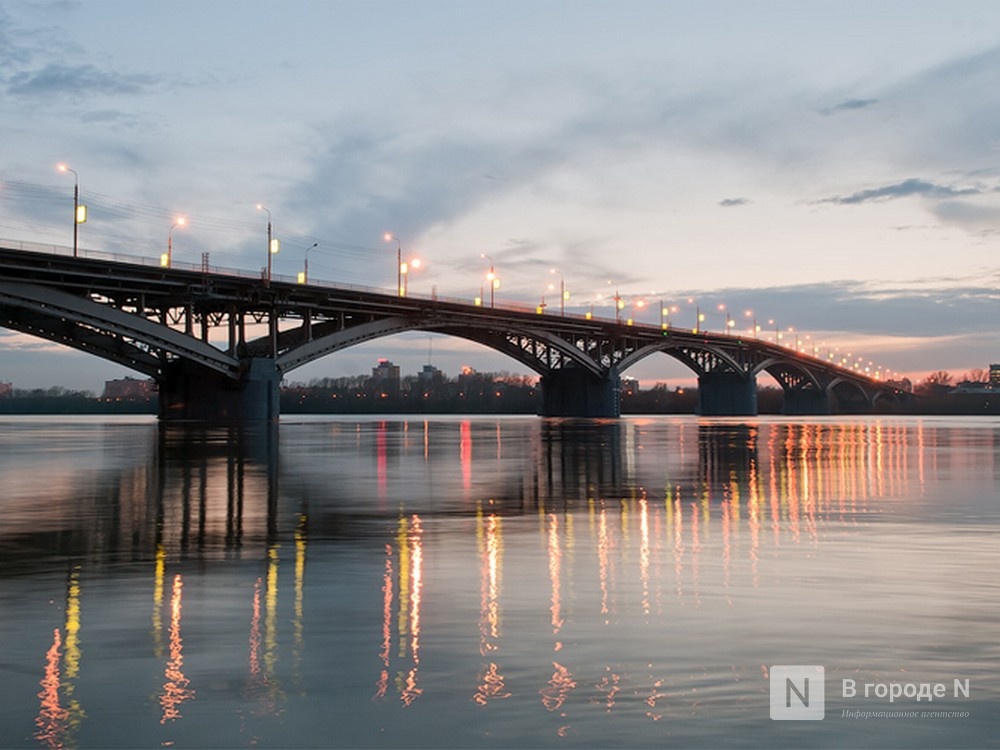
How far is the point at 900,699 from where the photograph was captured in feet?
22.5

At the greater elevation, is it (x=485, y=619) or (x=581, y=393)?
(x=581, y=393)

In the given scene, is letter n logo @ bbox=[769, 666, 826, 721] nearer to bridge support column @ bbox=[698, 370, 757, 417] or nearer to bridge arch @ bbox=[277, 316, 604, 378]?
bridge arch @ bbox=[277, 316, 604, 378]

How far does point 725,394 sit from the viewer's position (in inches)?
6988

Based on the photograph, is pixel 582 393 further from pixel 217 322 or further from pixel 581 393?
pixel 217 322

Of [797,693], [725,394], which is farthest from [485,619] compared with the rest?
[725,394]

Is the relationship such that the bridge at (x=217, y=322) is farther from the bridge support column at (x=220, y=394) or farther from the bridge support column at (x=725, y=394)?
the bridge support column at (x=725, y=394)

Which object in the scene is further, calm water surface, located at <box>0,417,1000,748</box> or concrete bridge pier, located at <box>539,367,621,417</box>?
concrete bridge pier, located at <box>539,367,621,417</box>

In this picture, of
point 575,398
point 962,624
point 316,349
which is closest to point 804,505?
point 962,624

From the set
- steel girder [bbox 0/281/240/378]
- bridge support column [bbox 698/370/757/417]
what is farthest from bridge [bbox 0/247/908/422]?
bridge support column [bbox 698/370/757/417]

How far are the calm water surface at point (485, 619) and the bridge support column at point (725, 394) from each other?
15609 cm

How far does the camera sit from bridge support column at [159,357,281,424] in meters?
89.5

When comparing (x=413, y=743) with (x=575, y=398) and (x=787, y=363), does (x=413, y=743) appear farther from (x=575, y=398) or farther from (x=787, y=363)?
(x=787, y=363)

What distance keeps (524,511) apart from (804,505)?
218 inches

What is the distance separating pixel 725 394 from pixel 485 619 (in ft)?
565
